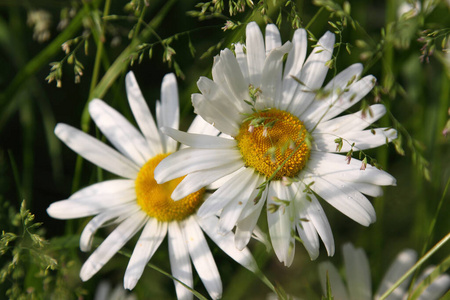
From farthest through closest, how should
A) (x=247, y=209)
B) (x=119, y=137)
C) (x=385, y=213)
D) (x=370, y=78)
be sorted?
(x=385, y=213)
(x=119, y=137)
(x=370, y=78)
(x=247, y=209)

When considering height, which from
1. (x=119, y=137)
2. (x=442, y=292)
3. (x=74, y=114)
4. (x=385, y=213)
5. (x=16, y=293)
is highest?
(x=119, y=137)

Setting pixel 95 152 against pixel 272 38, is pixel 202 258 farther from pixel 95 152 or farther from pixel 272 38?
pixel 272 38

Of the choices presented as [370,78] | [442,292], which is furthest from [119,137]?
[442,292]

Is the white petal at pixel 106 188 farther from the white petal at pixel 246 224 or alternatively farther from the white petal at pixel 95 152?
the white petal at pixel 246 224

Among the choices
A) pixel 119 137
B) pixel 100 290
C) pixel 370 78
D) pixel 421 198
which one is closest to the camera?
pixel 370 78

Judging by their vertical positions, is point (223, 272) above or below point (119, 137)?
below

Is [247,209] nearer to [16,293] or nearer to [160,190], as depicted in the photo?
[160,190]

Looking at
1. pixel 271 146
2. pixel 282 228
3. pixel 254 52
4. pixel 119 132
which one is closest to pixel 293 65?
pixel 254 52
